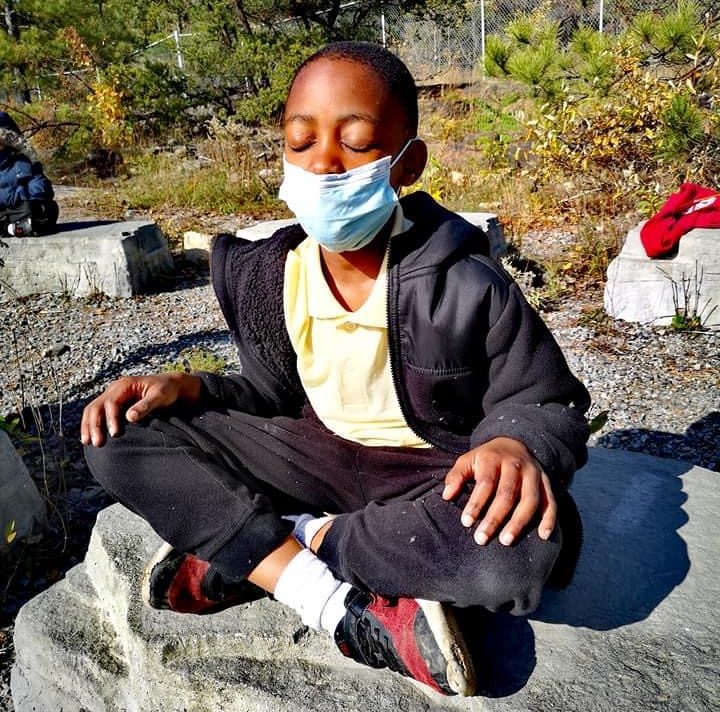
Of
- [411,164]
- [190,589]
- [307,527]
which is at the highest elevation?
[411,164]

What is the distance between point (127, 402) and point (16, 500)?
958mm

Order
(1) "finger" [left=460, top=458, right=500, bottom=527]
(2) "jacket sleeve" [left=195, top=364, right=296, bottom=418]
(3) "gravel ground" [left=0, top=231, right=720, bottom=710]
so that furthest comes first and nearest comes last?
1. (3) "gravel ground" [left=0, top=231, right=720, bottom=710]
2. (2) "jacket sleeve" [left=195, top=364, right=296, bottom=418]
3. (1) "finger" [left=460, top=458, right=500, bottom=527]

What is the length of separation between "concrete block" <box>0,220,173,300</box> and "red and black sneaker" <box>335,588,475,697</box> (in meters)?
4.15

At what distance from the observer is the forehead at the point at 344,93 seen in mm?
1506

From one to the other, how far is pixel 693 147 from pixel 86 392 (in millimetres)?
3799

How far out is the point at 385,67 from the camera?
1547mm

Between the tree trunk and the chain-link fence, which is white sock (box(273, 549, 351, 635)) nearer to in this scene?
the chain-link fence

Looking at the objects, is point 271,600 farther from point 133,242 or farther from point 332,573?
point 133,242

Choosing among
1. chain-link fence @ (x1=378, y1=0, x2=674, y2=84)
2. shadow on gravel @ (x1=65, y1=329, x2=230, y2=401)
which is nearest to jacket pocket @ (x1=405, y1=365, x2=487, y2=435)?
shadow on gravel @ (x1=65, y1=329, x2=230, y2=401)

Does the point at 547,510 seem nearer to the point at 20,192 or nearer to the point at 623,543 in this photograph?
the point at 623,543

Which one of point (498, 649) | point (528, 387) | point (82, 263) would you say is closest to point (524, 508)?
point (528, 387)

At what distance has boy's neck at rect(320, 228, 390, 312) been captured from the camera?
5.57 feet

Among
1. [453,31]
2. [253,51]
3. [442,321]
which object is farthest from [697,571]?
[453,31]

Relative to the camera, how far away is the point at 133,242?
17.4 feet
